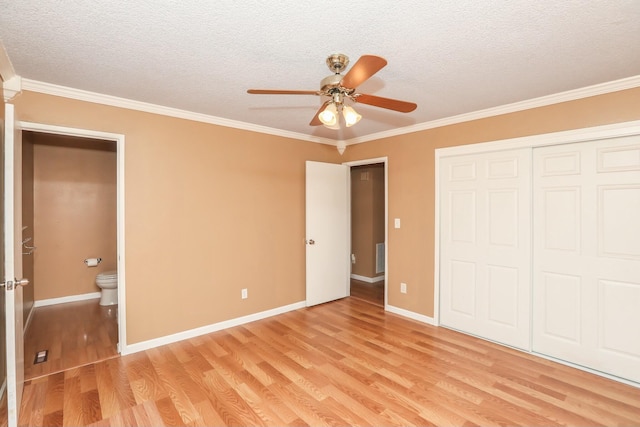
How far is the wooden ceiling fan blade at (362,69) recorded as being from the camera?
1.48m

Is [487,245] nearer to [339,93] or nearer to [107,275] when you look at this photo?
[339,93]

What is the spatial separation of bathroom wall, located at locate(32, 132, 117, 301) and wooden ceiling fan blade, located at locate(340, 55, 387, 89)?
4.14 metres

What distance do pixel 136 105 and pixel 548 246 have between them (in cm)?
410

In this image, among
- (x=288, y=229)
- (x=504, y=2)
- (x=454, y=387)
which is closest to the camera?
(x=504, y=2)

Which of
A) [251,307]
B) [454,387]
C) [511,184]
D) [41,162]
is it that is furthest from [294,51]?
[41,162]

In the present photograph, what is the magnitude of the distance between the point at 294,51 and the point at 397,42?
25.2 inches

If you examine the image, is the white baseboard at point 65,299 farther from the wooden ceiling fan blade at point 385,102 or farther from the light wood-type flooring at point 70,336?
the wooden ceiling fan blade at point 385,102

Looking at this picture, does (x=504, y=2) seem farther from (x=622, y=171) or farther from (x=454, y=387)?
(x=454, y=387)

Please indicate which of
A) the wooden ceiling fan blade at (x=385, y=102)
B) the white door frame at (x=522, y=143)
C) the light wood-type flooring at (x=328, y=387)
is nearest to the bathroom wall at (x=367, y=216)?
the white door frame at (x=522, y=143)

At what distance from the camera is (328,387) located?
7.96ft

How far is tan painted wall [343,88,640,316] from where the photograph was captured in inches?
117

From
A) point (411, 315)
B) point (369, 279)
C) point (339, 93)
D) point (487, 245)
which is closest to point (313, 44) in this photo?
point (339, 93)

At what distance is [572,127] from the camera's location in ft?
8.88

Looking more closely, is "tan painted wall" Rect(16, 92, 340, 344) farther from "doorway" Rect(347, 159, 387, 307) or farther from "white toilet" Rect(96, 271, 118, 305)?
"doorway" Rect(347, 159, 387, 307)
